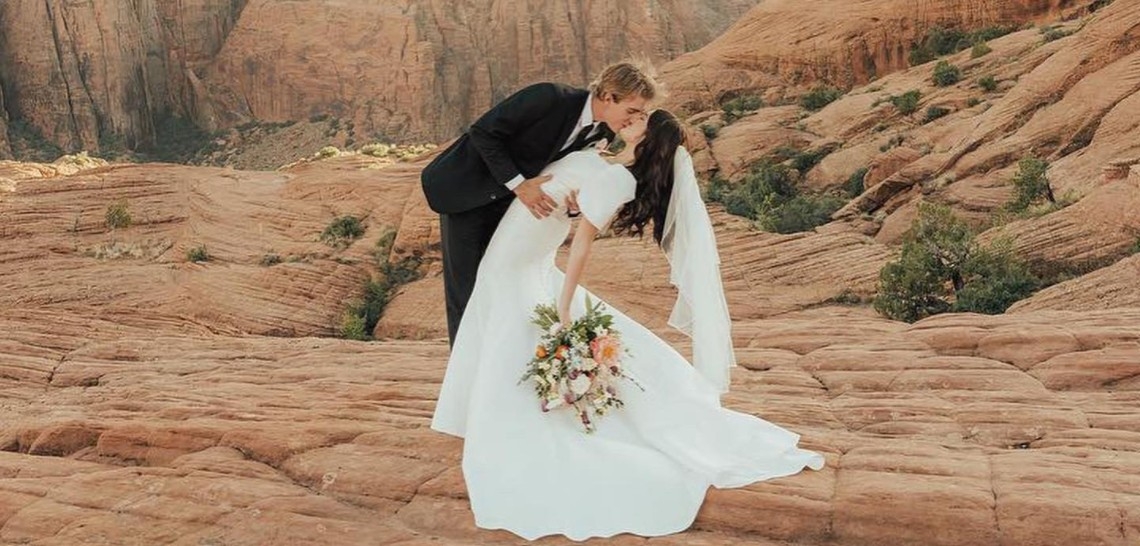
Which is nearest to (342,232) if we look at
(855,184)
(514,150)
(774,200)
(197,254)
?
(197,254)

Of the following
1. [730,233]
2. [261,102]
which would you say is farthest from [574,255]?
[261,102]

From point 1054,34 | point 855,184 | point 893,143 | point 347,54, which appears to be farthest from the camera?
point 347,54

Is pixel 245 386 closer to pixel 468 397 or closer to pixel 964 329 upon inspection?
pixel 468 397

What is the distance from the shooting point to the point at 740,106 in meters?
32.0

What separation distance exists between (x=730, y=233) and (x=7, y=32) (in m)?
48.8

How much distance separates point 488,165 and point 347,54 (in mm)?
55267

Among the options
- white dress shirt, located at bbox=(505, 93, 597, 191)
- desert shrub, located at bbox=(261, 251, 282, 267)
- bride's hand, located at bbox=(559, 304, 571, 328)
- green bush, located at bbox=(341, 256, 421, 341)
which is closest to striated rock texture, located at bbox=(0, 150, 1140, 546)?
bride's hand, located at bbox=(559, 304, 571, 328)

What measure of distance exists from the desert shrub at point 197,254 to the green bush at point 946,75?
20.6 m

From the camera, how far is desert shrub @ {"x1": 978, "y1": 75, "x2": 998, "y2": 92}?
25.7m

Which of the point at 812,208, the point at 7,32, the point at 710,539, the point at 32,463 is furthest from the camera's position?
the point at 7,32

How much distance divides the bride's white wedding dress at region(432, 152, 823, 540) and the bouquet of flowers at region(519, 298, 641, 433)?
0.08m

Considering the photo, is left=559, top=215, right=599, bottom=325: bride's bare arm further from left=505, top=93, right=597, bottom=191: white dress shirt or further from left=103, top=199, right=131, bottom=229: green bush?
left=103, top=199, right=131, bottom=229: green bush

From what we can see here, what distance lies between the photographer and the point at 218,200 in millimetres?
24328

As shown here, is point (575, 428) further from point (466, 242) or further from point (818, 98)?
point (818, 98)
